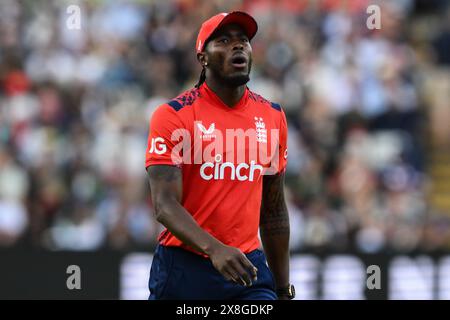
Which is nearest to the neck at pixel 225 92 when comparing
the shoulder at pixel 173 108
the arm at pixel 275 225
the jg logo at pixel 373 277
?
the shoulder at pixel 173 108

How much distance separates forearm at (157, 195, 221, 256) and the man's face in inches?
31.0

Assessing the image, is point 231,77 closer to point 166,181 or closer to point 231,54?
point 231,54

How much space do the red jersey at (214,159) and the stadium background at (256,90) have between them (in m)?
4.53

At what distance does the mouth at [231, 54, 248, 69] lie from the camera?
584cm

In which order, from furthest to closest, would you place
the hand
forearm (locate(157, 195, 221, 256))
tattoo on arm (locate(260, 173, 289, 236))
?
tattoo on arm (locate(260, 173, 289, 236)) < forearm (locate(157, 195, 221, 256)) < the hand

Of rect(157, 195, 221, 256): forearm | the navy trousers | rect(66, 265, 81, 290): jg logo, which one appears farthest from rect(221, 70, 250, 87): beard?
rect(66, 265, 81, 290): jg logo

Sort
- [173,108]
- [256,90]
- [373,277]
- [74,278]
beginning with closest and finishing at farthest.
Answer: [173,108]
[74,278]
[373,277]
[256,90]

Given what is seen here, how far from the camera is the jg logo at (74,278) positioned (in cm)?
1021

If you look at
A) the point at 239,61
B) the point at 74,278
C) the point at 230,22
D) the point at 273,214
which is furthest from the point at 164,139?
the point at 74,278

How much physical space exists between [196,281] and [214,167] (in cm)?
63

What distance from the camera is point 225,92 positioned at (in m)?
6.02

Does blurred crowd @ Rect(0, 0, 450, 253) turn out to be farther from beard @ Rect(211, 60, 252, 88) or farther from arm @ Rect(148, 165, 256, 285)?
arm @ Rect(148, 165, 256, 285)

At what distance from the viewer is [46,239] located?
11.3 m
